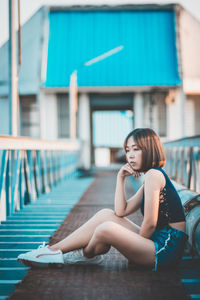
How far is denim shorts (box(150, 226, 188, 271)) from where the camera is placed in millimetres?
2725

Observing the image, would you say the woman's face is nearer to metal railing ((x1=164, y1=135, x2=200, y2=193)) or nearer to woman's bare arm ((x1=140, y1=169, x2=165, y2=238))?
woman's bare arm ((x1=140, y1=169, x2=165, y2=238))

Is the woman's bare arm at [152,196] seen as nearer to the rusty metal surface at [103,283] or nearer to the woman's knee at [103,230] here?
the woman's knee at [103,230]

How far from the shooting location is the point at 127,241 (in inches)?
107

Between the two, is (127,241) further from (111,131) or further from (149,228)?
(111,131)

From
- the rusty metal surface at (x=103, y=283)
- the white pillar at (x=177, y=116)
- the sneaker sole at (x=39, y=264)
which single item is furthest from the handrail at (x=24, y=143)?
the white pillar at (x=177, y=116)

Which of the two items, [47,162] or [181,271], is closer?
[181,271]

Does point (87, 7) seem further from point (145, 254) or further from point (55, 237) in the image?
point (145, 254)

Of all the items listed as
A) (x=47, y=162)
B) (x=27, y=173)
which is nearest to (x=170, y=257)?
(x=27, y=173)

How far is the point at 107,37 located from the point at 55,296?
15394mm

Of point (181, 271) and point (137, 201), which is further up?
point (137, 201)

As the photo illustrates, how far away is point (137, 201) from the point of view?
3080mm

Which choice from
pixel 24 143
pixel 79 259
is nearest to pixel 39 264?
pixel 79 259

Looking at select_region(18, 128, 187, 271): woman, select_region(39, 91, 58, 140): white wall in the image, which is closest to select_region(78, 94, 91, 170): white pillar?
select_region(39, 91, 58, 140): white wall

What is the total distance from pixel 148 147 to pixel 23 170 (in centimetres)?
401
